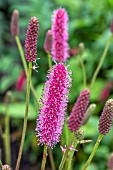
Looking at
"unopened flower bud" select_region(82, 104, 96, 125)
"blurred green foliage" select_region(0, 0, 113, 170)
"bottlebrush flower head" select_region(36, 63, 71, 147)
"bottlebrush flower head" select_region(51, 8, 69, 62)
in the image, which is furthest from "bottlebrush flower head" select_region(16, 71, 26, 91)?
"bottlebrush flower head" select_region(36, 63, 71, 147)

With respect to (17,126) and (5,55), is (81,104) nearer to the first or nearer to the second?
(17,126)

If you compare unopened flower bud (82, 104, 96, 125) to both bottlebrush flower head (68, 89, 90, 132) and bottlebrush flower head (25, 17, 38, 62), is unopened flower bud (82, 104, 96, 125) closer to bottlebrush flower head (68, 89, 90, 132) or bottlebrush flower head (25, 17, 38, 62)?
bottlebrush flower head (68, 89, 90, 132)

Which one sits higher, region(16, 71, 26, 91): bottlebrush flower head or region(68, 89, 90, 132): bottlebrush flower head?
region(16, 71, 26, 91): bottlebrush flower head

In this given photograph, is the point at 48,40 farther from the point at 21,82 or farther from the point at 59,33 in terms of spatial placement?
the point at 21,82

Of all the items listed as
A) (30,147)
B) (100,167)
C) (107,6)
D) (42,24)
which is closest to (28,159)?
(30,147)

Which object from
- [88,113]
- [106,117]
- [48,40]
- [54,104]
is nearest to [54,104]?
[54,104]

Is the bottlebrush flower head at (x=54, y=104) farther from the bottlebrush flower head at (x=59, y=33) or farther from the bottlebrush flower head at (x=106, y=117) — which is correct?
the bottlebrush flower head at (x=59, y=33)
